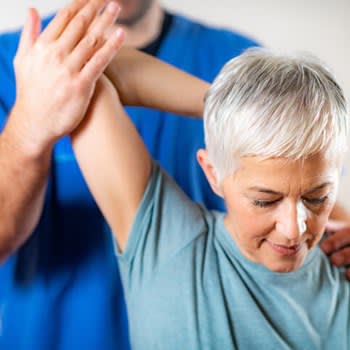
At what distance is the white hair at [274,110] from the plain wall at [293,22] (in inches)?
10.1

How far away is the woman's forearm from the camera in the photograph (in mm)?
845

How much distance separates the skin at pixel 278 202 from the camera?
0.71m

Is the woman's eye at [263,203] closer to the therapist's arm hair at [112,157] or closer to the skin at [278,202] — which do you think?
the skin at [278,202]

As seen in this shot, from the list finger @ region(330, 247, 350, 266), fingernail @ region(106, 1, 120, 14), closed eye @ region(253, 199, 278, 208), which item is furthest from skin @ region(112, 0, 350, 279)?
closed eye @ region(253, 199, 278, 208)

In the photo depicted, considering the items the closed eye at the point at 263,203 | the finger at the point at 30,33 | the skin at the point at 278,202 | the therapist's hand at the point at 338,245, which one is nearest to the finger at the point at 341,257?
the therapist's hand at the point at 338,245

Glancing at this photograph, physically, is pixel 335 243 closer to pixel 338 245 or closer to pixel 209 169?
pixel 338 245

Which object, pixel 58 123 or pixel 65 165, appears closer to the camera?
pixel 58 123

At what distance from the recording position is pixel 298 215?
0.72 m

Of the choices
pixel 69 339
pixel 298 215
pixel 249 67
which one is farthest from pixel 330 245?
pixel 69 339

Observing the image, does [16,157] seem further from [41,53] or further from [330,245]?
[330,245]

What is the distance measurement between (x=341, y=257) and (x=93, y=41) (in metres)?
0.52

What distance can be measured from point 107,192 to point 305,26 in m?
0.53

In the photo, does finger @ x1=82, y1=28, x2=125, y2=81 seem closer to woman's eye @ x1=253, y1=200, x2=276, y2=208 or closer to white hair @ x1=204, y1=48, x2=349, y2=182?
white hair @ x1=204, y1=48, x2=349, y2=182

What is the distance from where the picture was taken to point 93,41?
2.42 feet
